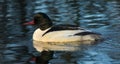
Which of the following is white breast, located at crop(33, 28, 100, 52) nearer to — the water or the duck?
the duck

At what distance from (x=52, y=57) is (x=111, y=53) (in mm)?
1377

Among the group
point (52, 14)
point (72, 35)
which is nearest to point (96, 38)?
point (72, 35)

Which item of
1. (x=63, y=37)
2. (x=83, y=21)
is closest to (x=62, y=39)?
(x=63, y=37)

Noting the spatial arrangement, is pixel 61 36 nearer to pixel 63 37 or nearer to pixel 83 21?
pixel 63 37

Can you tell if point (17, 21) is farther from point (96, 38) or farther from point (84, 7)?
point (96, 38)

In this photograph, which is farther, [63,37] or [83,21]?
[83,21]

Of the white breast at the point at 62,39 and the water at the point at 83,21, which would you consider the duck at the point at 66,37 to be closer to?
the white breast at the point at 62,39

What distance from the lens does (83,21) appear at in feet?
59.6

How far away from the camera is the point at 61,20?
60.8ft

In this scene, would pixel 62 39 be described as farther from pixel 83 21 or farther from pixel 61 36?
pixel 83 21

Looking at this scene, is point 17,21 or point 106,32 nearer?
point 106,32

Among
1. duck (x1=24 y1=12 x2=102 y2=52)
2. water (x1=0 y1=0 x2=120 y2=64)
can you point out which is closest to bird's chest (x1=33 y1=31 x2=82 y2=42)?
duck (x1=24 y1=12 x2=102 y2=52)

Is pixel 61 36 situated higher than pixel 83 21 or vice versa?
pixel 61 36

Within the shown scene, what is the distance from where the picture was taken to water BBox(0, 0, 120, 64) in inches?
527
